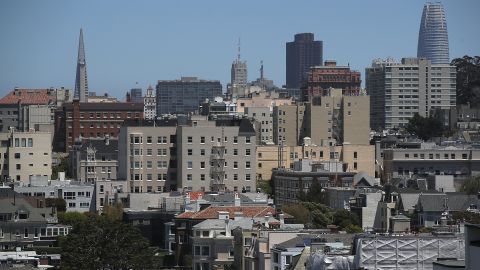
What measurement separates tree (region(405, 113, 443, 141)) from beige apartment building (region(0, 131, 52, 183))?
5251cm

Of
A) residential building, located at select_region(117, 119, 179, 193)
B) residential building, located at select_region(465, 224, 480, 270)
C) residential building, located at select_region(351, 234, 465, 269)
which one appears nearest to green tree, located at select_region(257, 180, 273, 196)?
residential building, located at select_region(117, 119, 179, 193)

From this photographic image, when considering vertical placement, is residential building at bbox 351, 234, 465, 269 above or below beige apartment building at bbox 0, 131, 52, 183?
below

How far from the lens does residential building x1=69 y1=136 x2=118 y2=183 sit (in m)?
132

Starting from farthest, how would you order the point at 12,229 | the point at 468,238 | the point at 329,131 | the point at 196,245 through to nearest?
the point at 329,131
the point at 12,229
the point at 196,245
the point at 468,238

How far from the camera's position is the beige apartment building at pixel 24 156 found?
127688 mm

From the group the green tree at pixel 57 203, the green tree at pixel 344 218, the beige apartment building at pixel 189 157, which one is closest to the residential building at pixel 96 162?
the beige apartment building at pixel 189 157

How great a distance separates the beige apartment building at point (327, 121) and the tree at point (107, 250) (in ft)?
236

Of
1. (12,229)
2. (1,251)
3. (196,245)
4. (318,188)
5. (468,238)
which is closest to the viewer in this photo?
(468,238)

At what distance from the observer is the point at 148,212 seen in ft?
308

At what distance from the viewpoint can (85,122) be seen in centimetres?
17762

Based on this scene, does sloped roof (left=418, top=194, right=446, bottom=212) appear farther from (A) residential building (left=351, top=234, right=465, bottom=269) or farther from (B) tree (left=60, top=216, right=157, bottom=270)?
(A) residential building (left=351, top=234, right=465, bottom=269)

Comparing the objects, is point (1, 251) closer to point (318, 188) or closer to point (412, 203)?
point (412, 203)

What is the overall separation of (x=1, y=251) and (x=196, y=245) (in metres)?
13.8

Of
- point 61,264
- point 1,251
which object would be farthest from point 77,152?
point 61,264
